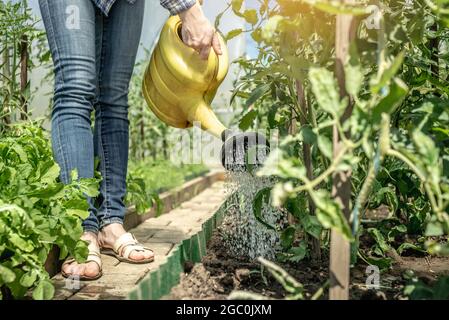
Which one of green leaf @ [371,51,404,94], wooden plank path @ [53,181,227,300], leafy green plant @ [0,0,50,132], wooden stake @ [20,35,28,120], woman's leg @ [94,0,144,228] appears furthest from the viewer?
wooden stake @ [20,35,28,120]

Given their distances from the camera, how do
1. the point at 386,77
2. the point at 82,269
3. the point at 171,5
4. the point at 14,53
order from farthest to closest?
the point at 14,53, the point at 171,5, the point at 82,269, the point at 386,77

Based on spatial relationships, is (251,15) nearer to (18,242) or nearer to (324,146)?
(324,146)

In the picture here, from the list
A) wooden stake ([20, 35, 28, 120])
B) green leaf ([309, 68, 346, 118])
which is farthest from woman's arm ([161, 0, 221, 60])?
green leaf ([309, 68, 346, 118])

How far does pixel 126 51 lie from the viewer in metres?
1.95

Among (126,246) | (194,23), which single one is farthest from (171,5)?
(126,246)

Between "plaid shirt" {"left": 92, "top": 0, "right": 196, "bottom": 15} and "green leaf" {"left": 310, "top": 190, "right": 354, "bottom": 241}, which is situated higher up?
"plaid shirt" {"left": 92, "top": 0, "right": 196, "bottom": 15}

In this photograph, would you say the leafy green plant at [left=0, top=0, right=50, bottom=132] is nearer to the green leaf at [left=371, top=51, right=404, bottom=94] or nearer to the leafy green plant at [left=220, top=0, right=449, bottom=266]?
the leafy green plant at [left=220, top=0, right=449, bottom=266]

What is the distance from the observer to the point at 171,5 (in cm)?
174

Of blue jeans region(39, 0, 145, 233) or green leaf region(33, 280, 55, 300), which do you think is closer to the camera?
green leaf region(33, 280, 55, 300)

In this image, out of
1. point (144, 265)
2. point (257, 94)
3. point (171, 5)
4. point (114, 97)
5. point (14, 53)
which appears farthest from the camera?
point (14, 53)

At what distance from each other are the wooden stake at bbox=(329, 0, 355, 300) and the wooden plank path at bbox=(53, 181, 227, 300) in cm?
45

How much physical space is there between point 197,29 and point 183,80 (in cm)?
19

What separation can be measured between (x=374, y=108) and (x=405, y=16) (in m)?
0.62

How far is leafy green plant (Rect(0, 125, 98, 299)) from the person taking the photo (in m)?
1.24
